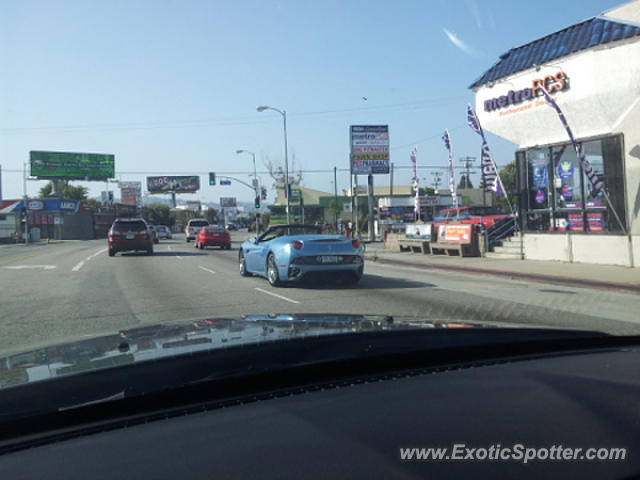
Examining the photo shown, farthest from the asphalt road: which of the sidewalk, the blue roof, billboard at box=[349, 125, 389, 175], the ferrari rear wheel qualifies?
billboard at box=[349, 125, 389, 175]

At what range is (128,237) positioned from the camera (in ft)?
80.3

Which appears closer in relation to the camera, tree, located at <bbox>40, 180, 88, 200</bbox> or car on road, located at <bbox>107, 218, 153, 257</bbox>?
car on road, located at <bbox>107, 218, 153, 257</bbox>

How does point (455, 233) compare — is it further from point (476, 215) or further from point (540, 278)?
point (540, 278)

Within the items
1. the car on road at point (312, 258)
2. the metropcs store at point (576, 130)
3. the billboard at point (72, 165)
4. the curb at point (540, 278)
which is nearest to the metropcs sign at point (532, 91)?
the metropcs store at point (576, 130)

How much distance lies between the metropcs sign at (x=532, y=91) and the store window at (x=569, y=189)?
1802mm

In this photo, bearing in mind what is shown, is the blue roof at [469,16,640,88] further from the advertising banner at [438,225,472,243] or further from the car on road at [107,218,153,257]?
the car on road at [107,218,153,257]

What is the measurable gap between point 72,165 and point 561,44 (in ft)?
223

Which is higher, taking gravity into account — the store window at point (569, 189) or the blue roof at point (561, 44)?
the blue roof at point (561, 44)

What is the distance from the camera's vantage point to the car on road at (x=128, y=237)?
79.7ft

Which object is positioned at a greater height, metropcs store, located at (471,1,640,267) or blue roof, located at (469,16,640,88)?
blue roof, located at (469,16,640,88)

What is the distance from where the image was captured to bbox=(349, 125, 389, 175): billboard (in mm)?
36625

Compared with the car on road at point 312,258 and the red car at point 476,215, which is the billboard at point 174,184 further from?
the car on road at point 312,258

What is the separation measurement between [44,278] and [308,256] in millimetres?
8337

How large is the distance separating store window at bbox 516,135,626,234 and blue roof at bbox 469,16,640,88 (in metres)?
2.86
